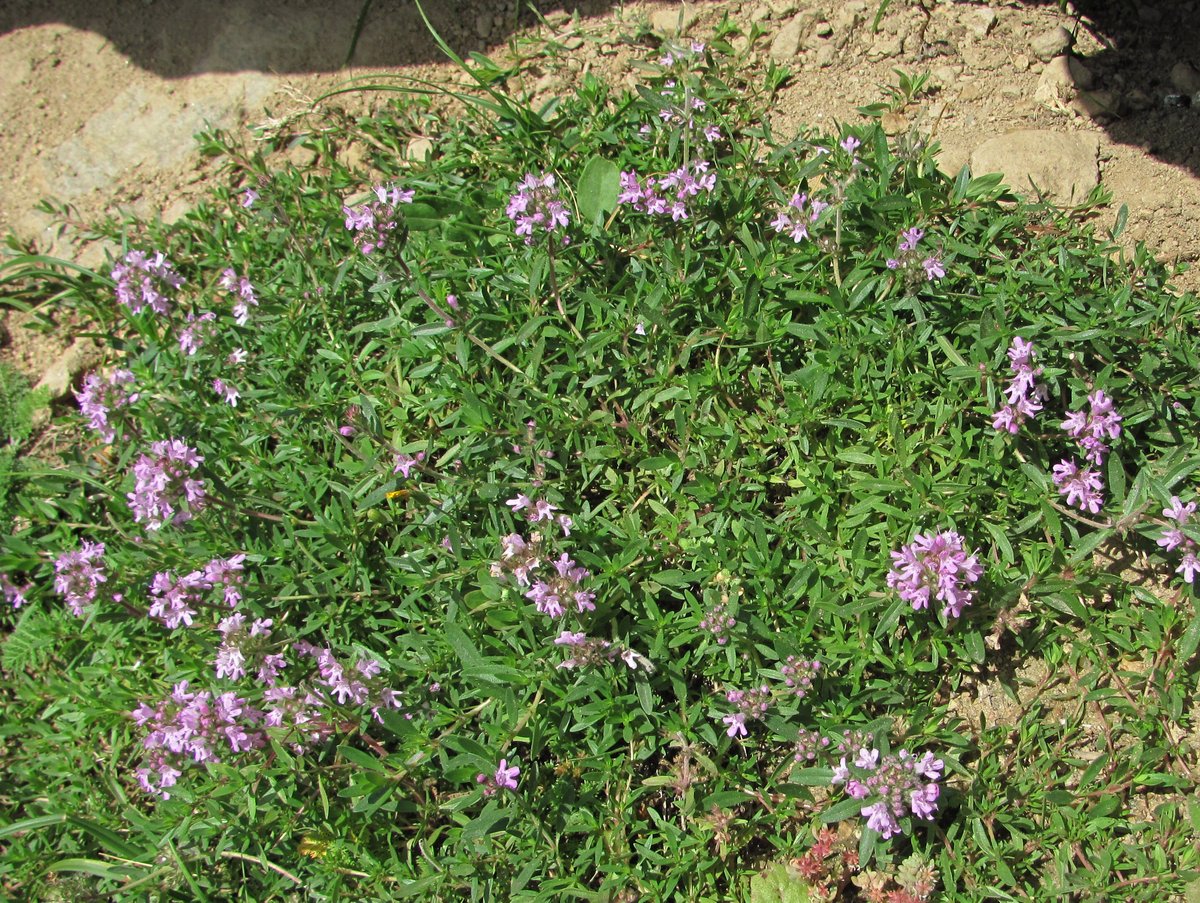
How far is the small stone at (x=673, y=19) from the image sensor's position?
5.13 metres

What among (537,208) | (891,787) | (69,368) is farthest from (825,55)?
(69,368)

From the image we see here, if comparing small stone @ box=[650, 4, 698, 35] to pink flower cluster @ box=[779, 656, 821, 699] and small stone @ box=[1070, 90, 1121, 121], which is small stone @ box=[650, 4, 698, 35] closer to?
small stone @ box=[1070, 90, 1121, 121]

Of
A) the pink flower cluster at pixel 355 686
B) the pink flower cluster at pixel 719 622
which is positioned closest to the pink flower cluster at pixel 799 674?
the pink flower cluster at pixel 719 622

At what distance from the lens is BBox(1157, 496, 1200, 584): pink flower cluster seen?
332 cm

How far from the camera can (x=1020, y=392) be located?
11.5ft

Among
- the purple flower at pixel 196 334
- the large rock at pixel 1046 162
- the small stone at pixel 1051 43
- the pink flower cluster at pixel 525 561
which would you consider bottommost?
the pink flower cluster at pixel 525 561

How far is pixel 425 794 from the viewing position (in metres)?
3.85

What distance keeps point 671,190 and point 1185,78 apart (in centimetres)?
254

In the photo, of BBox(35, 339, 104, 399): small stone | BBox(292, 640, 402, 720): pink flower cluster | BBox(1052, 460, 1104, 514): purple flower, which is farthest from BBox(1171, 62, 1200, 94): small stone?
BBox(35, 339, 104, 399): small stone

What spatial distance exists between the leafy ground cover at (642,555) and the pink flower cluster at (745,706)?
20 mm

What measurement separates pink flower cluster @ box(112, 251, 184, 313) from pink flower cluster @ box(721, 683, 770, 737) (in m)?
3.48

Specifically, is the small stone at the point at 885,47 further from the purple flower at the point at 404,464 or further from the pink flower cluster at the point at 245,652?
the pink flower cluster at the point at 245,652

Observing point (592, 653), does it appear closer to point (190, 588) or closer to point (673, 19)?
point (190, 588)

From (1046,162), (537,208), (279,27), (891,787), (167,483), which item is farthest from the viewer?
(279,27)
